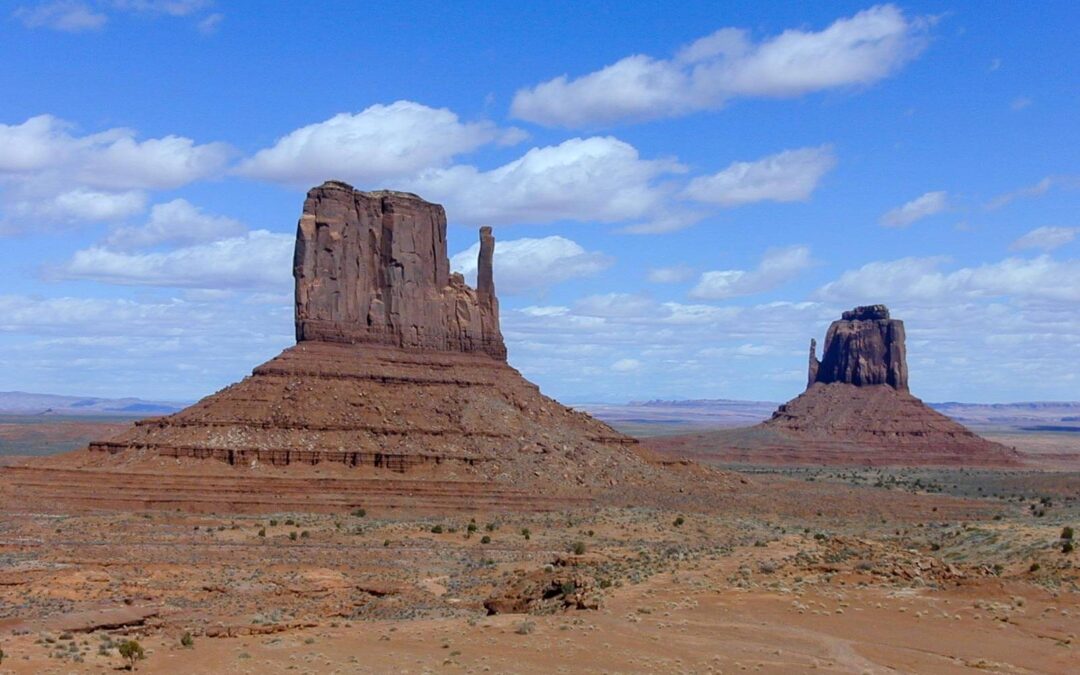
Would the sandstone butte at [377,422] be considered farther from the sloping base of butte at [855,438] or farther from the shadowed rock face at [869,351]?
the shadowed rock face at [869,351]

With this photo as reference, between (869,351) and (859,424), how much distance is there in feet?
32.6

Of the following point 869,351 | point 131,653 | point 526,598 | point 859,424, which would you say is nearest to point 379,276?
point 526,598

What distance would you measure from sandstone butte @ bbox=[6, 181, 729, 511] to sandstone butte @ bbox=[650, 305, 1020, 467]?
199 feet

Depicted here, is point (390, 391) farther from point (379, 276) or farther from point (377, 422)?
point (379, 276)

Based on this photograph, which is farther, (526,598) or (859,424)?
(859,424)

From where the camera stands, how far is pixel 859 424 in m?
152

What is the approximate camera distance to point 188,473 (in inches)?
2731

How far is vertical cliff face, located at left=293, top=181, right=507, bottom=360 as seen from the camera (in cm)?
8244

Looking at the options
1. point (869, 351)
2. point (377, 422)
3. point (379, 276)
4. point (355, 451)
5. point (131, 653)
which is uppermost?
point (379, 276)

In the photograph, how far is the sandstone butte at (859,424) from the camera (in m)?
145

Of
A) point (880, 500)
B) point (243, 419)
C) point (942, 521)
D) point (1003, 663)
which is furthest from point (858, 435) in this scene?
point (1003, 663)

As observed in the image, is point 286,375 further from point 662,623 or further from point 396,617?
point 662,623

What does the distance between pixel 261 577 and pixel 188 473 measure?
25.6m

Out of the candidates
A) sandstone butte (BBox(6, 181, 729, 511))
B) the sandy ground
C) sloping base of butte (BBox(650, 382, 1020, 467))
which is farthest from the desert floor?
sloping base of butte (BBox(650, 382, 1020, 467))
